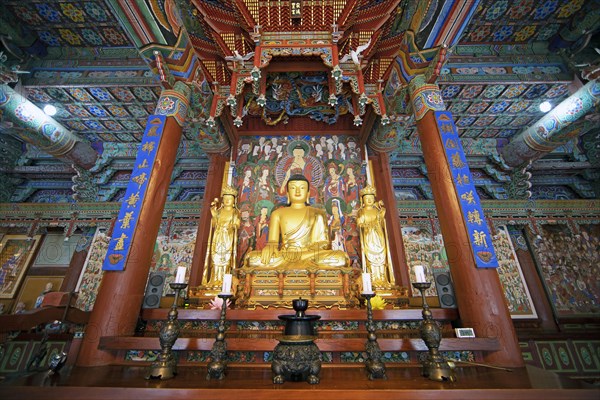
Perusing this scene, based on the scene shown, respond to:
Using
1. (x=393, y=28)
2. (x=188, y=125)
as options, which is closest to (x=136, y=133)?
(x=188, y=125)

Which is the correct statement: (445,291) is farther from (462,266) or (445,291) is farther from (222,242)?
(222,242)

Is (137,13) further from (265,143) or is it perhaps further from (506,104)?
(506,104)

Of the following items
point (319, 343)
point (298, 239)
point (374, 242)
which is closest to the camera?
point (319, 343)

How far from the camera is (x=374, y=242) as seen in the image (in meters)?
4.48

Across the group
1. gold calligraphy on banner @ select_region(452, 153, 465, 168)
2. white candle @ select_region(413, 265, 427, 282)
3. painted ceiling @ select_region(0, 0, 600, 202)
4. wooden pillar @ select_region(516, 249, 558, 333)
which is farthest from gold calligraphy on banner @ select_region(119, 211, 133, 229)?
wooden pillar @ select_region(516, 249, 558, 333)

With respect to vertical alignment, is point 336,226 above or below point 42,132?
below

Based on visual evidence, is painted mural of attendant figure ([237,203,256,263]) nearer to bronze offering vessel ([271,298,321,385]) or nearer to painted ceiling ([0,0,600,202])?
painted ceiling ([0,0,600,202])

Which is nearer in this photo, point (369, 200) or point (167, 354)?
point (167, 354)

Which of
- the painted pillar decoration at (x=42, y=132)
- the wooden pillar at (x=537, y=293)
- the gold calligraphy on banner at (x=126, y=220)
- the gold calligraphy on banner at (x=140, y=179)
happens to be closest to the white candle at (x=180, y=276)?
the gold calligraphy on banner at (x=126, y=220)

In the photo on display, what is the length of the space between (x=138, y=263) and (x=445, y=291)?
4.02 m

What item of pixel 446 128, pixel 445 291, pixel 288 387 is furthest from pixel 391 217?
pixel 288 387

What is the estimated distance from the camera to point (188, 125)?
17.4 ft

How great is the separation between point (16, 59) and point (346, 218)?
726 cm

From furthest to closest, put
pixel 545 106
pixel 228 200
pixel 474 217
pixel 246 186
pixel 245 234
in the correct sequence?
pixel 545 106
pixel 246 186
pixel 245 234
pixel 228 200
pixel 474 217
